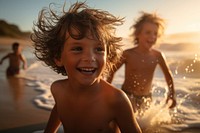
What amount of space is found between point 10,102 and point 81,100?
3018 millimetres

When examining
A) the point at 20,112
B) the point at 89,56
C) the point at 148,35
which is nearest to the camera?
the point at 89,56

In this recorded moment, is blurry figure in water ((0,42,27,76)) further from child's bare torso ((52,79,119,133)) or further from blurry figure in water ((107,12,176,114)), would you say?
child's bare torso ((52,79,119,133))

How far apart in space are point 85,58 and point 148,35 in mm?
3134

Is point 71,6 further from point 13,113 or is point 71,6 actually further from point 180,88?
point 180,88

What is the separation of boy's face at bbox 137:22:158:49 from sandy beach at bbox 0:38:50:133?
2113mm

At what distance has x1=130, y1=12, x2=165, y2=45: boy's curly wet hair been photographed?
5.54 meters

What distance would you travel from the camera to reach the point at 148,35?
5297mm

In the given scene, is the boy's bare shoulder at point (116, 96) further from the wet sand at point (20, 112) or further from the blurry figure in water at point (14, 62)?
the blurry figure in water at point (14, 62)

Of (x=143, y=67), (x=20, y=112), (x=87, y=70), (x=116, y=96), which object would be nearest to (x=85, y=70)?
(x=87, y=70)

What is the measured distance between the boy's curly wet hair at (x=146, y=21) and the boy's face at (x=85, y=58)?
3.26 meters

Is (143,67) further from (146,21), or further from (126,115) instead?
(126,115)

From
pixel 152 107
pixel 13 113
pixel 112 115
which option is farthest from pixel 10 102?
pixel 112 115

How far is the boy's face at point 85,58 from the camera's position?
2381mm

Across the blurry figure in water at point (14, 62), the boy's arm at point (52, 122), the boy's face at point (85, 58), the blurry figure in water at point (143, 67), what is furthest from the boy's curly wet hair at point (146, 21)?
the blurry figure in water at point (14, 62)
